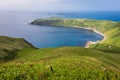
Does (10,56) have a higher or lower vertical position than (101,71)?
lower

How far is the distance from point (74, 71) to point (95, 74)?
86.6 inches

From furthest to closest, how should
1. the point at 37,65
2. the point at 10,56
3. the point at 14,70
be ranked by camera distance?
1. the point at 10,56
2. the point at 37,65
3. the point at 14,70

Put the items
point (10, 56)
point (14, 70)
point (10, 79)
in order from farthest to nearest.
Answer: point (10, 56)
point (14, 70)
point (10, 79)

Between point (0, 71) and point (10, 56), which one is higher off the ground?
point (0, 71)

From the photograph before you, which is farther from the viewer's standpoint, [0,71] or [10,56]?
[10,56]

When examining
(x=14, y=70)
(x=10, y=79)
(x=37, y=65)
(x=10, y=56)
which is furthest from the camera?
(x=10, y=56)

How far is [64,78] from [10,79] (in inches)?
206

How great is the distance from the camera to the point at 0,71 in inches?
966

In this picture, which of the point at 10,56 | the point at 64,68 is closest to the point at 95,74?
the point at 64,68

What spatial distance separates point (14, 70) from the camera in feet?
82.6

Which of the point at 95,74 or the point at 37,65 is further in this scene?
the point at 37,65

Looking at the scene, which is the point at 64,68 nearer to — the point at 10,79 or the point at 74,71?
the point at 74,71

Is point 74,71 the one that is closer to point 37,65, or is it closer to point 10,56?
point 37,65

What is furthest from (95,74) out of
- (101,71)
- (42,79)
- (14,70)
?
(14,70)
